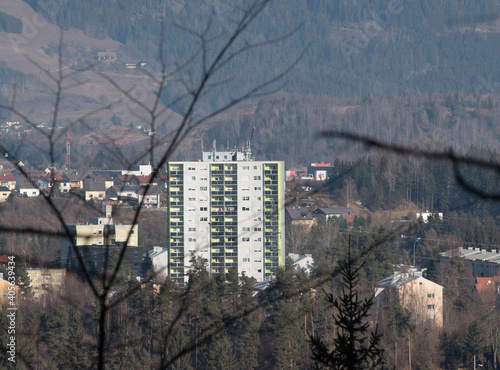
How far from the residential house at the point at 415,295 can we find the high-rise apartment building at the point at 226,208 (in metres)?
2.65

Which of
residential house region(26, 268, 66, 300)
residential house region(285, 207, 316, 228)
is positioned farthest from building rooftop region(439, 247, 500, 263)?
residential house region(26, 268, 66, 300)

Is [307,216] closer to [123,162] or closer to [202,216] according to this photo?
[202,216]

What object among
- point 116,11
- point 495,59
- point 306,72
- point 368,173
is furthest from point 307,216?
point 116,11

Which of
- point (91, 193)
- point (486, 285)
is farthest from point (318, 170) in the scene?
point (91, 193)

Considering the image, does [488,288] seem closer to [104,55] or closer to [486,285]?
[486,285]

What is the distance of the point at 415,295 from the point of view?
9773mm

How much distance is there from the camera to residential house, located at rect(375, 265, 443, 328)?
9.45 metres

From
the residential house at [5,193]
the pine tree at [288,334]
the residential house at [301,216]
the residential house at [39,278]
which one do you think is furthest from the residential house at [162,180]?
the residential house at [301,216]

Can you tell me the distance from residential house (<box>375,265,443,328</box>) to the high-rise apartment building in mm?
2648

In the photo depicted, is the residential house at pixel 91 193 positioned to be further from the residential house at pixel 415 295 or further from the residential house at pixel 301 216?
the residential house at pixel 301 216

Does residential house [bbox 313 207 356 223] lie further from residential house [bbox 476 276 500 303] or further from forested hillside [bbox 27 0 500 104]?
forested hillside [bbox 27 0 500 104]

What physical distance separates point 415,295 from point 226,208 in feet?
14.7

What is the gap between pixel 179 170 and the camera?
13.7 metres

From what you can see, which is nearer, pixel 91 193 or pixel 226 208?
pixel 91 193
